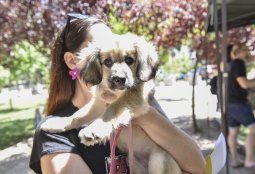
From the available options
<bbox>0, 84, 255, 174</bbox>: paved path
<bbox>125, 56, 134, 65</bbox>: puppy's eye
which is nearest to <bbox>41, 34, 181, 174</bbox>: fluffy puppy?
<bbox>125, 56, 134, 65</bbox>: puppy's eye

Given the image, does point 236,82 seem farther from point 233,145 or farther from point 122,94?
point 122,94

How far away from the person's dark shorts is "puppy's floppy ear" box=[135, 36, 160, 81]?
13.1 feet

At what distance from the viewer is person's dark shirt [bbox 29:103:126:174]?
1.82 metres

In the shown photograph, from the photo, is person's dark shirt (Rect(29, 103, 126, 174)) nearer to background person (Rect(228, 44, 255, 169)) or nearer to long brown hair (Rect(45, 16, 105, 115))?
long brown hair (Rect(45, 16, 105, 115))

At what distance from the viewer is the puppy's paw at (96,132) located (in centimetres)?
189

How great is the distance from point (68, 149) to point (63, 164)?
75mm

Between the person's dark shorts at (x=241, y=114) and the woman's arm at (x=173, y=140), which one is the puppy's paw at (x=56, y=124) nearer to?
the woman's arm at (x=173, y=140)

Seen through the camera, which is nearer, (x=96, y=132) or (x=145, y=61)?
(x=96, y=132)

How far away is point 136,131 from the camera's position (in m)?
2.04

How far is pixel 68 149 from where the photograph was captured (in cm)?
182

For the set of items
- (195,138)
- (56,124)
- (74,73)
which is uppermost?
(74,73)

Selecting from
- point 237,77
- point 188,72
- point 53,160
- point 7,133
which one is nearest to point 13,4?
point 237,77

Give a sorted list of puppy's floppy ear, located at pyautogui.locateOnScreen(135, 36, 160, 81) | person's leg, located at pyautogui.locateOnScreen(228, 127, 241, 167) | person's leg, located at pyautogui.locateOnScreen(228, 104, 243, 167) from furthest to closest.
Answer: person's leg, located at pyautogui.locateOnScreen(228, 127, 241, 167) → person's leg, located at pyautogui.locateOnScreen(228, 104, 243, 167) → puppy's floppy ear, located at pyautogui.locateOnScreen(135, 36, 160, 81)

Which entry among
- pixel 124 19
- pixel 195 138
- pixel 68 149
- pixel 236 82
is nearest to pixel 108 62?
pixel 68 149
